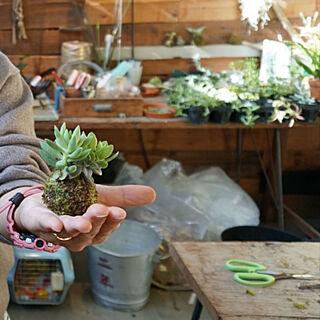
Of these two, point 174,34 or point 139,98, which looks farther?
point 174,34

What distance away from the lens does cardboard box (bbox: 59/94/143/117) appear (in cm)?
236

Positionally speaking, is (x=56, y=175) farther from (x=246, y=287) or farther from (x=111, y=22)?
(x=111, y=22)

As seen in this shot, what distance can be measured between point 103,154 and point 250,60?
6.55 ft

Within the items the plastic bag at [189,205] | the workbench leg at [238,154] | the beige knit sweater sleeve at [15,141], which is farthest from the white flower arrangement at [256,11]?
the beige knit sweater sleeve at [15,141]

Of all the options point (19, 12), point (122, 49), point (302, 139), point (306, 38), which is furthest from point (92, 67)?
point (302, 139)

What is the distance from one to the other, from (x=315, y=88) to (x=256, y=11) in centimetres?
47

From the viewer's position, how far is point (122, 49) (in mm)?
2854

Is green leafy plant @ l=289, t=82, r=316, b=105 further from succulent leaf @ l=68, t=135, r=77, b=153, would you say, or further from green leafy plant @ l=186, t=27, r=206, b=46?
succulent leaf @ l=68, t=135, r=77, b=153

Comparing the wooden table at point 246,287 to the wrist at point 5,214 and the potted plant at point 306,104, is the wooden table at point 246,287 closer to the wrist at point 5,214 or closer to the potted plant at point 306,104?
the wrist at point 5,214

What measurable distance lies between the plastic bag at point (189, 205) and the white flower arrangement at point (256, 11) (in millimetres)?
835

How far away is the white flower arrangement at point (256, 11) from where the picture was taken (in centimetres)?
228

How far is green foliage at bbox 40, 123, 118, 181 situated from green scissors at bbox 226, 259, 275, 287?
58 centimetres

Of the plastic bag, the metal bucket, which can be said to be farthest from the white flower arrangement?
the metal bucket

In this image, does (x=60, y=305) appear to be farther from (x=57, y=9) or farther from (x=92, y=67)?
(x=57, y=9)
